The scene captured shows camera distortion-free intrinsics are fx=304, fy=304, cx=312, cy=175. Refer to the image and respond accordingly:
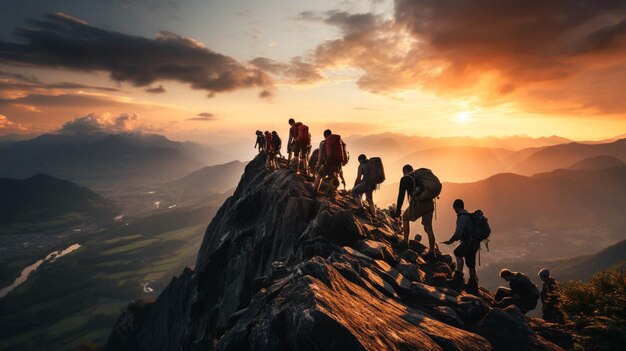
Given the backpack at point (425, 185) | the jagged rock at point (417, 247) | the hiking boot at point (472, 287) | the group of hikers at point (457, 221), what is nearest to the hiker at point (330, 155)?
the group of hikers at point (457, 221)

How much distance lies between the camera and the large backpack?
72.3ft

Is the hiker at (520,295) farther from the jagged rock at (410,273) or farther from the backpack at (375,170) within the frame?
the backpack at (375,170)

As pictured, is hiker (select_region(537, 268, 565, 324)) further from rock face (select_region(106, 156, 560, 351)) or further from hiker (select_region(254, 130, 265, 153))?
hiker (select_region(254, 130, 265, 153))

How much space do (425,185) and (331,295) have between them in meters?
10.6

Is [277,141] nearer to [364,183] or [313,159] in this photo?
[313,159]

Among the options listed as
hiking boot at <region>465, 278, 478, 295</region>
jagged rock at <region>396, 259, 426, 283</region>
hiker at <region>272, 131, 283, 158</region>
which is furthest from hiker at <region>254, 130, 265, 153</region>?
hiking boot at <region>465, 278, 478, 295</region>

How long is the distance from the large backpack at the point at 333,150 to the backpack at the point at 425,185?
632 cm

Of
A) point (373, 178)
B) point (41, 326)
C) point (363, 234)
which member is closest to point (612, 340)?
point (363, 234)

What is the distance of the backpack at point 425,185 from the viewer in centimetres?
1673

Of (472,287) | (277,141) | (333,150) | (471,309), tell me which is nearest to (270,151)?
(277,141)

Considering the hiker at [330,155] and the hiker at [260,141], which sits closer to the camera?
the hiker at [330,155]

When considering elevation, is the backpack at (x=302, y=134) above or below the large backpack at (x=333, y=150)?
above

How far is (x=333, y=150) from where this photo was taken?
22.1 metres

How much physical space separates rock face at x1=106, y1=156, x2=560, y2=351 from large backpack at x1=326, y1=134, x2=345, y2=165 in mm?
3384
